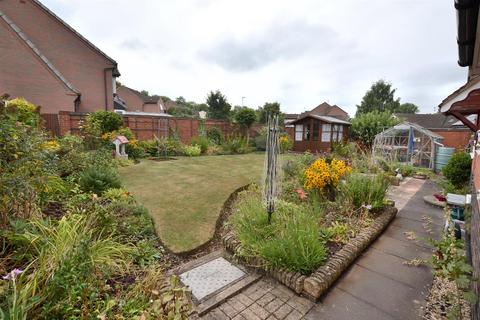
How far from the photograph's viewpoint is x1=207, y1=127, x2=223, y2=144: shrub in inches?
559

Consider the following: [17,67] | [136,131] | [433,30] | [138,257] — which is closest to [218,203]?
[138,257]

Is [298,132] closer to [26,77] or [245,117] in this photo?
[245,117]

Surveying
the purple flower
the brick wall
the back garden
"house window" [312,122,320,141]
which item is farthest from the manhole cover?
"house window" [312,122,320,141]

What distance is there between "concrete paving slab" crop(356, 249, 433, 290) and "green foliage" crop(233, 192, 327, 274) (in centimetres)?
69

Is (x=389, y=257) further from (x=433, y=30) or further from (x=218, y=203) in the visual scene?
(x=433, y=30)

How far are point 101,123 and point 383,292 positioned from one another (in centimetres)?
1033

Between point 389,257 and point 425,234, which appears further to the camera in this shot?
→ point 425,234

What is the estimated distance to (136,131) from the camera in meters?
11.6

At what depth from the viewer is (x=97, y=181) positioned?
423 centimetres

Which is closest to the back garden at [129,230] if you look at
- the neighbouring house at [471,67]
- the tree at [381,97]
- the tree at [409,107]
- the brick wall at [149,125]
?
the neighbouring house at [471,67]

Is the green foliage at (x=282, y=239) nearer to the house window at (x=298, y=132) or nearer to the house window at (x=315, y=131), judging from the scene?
the house window at (x=315, y=131)

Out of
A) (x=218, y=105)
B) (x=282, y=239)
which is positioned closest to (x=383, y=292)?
(x=282, y=239)

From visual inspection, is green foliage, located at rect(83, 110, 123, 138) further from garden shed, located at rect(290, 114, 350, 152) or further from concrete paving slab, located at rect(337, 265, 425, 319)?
garden shed, located at rect(290, 114, 350, 152)

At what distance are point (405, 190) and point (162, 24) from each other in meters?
8.42
